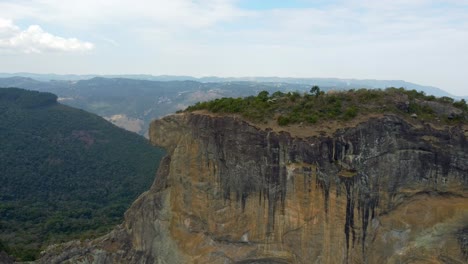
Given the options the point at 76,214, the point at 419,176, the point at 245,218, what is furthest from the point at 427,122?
the point at 76,214

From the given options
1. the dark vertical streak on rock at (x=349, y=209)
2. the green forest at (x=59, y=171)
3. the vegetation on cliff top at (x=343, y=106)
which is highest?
the vegetation on cliff top at (x=343, y=106)

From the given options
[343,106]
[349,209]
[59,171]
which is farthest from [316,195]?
[59,171]

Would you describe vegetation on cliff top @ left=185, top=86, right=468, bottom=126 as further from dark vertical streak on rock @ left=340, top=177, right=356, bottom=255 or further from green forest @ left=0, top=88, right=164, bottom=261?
green forest @ left=0, top=88, right=164, bottom=261

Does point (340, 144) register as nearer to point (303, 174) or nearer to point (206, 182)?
point (303, 174)

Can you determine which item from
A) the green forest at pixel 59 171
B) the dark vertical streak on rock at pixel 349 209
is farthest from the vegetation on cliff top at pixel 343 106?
the green forest at pixel 59 171

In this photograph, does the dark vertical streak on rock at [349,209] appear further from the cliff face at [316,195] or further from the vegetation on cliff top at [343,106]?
the vegetation on cliff top at [343,106]
